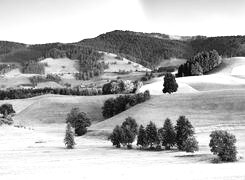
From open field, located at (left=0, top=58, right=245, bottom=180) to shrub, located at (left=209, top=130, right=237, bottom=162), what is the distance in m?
1.82

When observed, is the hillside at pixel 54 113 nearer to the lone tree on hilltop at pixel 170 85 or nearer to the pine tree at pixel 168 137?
the lone tree on hilltop at pixel 170 85

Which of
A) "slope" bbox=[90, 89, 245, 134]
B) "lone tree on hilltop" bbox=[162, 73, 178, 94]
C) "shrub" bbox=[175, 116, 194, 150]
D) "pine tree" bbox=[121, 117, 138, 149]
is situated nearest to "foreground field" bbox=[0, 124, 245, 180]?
"shrub" bbox=[175, 116, 194, 150]

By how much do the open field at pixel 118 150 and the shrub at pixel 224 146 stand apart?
1821mm

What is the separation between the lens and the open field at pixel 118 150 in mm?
62750

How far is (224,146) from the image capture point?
78.4m

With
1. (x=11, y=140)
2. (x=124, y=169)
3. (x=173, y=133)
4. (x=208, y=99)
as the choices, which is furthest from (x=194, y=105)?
(x=124, y=169)

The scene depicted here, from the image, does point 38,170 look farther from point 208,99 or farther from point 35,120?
point 35,120

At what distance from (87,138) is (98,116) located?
5048cm

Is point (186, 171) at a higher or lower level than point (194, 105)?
lower

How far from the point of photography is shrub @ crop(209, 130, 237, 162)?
7688cm

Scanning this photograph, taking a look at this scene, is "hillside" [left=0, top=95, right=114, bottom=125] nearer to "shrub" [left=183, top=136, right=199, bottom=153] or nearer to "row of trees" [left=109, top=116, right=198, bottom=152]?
"row of trees" [left=109, top=116, right=198, bottom=152]

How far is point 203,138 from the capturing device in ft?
357

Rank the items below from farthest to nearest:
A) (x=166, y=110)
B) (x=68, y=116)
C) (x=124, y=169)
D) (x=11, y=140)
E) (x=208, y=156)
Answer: (x=68, y=116) < (x=166, y=110) < (x=11, y=140) < (x=208, y=156) < (x=124, y=169)

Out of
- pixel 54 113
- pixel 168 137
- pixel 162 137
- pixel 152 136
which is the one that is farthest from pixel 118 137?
pixel 54 113
